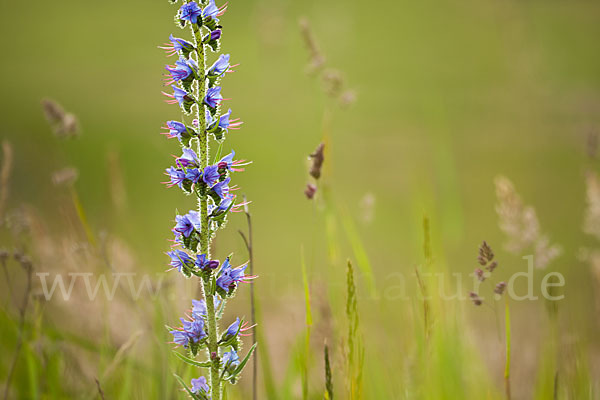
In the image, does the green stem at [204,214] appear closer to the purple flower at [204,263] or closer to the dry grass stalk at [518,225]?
the purple flower at [204,263]

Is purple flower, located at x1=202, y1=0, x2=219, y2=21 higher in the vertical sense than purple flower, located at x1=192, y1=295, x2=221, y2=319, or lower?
higher

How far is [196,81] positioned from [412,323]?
1.86m

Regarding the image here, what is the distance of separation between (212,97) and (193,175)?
0.87ft

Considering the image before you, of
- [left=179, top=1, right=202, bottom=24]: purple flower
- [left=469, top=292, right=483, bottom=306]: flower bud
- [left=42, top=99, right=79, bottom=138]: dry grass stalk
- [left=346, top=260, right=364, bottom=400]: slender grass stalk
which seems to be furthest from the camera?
[left=42, top=99, right=79, bottom=138]: dry grass stalk

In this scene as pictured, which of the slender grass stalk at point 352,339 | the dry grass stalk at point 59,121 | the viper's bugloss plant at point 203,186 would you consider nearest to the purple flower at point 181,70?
the viper's bugloss plant at point 203,186

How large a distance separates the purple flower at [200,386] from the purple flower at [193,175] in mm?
690

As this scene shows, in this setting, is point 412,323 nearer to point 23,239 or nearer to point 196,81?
point 196,81

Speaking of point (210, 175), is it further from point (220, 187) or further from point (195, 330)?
point (195, 330)

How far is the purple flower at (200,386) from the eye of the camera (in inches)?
73.2

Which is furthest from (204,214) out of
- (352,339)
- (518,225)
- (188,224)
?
(518,225)

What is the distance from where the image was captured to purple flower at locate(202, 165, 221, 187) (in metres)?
1.73

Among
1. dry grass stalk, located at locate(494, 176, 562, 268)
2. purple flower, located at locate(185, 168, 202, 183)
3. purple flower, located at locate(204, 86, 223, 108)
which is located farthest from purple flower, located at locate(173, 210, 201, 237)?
dry grass stalk, located at locate(494, 176, 562, 268)

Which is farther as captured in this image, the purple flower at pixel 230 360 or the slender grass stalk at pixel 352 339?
the slender grass stalk at pixel 352 339

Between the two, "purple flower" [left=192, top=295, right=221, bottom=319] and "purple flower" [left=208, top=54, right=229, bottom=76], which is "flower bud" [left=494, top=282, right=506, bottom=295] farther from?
"purple flower" [left=208, top=54, right=229, bottom=76]
